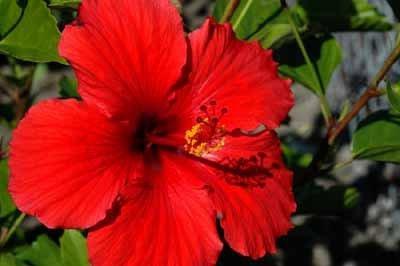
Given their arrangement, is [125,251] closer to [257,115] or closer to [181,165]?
[181,165]

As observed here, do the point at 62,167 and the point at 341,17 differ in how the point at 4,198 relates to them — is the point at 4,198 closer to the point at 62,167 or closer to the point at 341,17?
the point at 62,167

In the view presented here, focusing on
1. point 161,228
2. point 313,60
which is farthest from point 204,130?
point 313,60

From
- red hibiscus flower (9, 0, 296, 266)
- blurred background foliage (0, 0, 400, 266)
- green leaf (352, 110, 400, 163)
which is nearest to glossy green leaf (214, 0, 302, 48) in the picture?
blurred background foliage (0, 0, 400, 266)

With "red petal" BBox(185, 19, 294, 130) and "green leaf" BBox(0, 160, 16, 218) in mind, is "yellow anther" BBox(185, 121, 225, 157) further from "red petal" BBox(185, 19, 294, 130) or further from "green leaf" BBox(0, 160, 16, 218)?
"green leaf" BBox(0, 160, 16, 218)

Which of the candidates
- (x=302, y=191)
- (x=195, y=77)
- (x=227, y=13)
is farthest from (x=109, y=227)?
(x=302, y=191)

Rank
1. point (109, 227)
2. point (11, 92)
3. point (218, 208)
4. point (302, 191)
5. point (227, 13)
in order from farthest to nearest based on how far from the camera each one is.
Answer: point (11, 92)
point (302, 191)
point (227, 13)
point (218, 208)
point (109, 227)

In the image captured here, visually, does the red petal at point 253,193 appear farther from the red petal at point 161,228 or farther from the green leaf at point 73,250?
the green leaf at point 73,250
